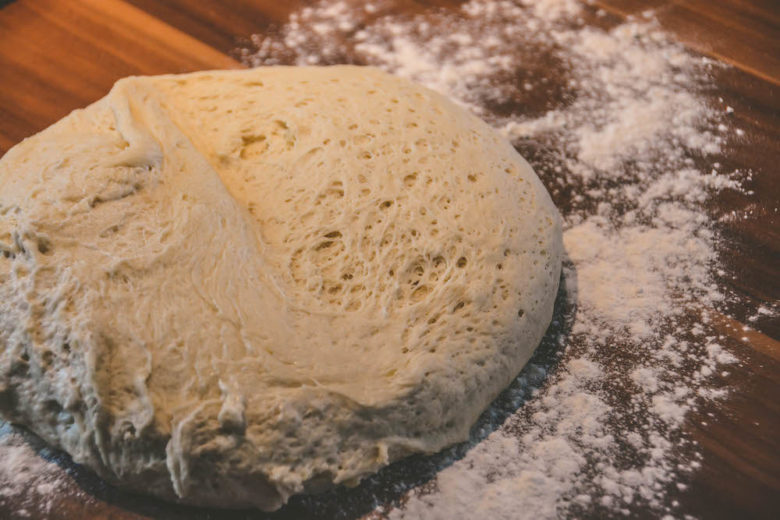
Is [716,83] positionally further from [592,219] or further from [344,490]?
[344,490]

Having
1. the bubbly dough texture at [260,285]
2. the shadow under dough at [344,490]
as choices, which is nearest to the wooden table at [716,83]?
the shadow under dough at [344,490]

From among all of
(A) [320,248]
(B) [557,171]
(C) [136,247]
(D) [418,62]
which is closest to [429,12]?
(D) [418,62]

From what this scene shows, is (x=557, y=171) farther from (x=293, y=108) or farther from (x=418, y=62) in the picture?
(x=293, y=108)

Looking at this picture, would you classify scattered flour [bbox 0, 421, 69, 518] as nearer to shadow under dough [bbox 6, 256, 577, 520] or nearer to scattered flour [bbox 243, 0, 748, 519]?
shadow under dough [bbox 6, 256, 577, 520]

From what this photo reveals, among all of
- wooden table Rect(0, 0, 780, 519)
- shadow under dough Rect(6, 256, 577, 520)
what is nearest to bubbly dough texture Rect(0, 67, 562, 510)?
shadow under dough Rect(6, 256, 577, 520)

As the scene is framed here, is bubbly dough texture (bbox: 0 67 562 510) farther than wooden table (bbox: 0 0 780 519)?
No

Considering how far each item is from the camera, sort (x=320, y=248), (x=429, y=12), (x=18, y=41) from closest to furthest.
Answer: (x=320, y=248) < (x=18, y=41) < (x=429, y=12)
